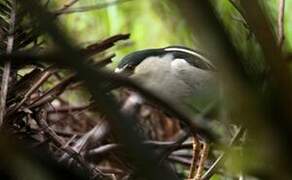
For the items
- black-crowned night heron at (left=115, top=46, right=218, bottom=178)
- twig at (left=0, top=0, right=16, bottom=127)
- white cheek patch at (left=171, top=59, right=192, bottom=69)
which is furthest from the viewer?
white cheek patch at (left=171, top=59, right=192, bottom=69)

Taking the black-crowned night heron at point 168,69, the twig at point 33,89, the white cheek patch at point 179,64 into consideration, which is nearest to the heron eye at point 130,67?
the black-crowned night heron at point 168,69

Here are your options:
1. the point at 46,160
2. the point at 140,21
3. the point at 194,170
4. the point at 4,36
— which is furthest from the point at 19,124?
the point at 140,21

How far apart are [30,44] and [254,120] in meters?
0.98

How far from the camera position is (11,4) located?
1.24m

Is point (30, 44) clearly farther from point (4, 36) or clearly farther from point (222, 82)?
point (222, 82)

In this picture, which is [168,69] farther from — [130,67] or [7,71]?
[7,71]

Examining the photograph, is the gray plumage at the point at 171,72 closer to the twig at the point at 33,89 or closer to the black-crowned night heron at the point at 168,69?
the black-crowned night heron at the point at 168,69

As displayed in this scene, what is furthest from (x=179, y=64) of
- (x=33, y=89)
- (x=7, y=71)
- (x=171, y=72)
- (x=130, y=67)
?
(x=7, y=71)

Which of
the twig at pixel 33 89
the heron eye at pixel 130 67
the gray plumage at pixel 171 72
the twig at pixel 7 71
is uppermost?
the twig at pixel 7 71

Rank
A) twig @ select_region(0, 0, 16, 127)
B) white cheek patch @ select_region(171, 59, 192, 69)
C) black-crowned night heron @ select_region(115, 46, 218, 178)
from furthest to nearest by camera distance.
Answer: white cheek patch @ select_region(171, 59, 192, 69) < black-crowned night heron @ select_region(115, 46, 218, 178) < twig @ select_region(0, 0, 16, 127)

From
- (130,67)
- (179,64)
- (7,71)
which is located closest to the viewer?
(7,71)

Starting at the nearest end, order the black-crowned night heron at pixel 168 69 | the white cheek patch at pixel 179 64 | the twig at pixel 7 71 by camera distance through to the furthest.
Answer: the twig at pixel 7 71 → the black-crowned night heron at pixel 168 69 → the white cheek patch at pixel 179 64

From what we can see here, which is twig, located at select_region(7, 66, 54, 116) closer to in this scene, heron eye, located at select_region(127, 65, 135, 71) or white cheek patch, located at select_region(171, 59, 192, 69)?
heron eye, located at select_region(127, 65, 135, 71)

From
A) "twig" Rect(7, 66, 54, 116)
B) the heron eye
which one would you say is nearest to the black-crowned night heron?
the heron eye
